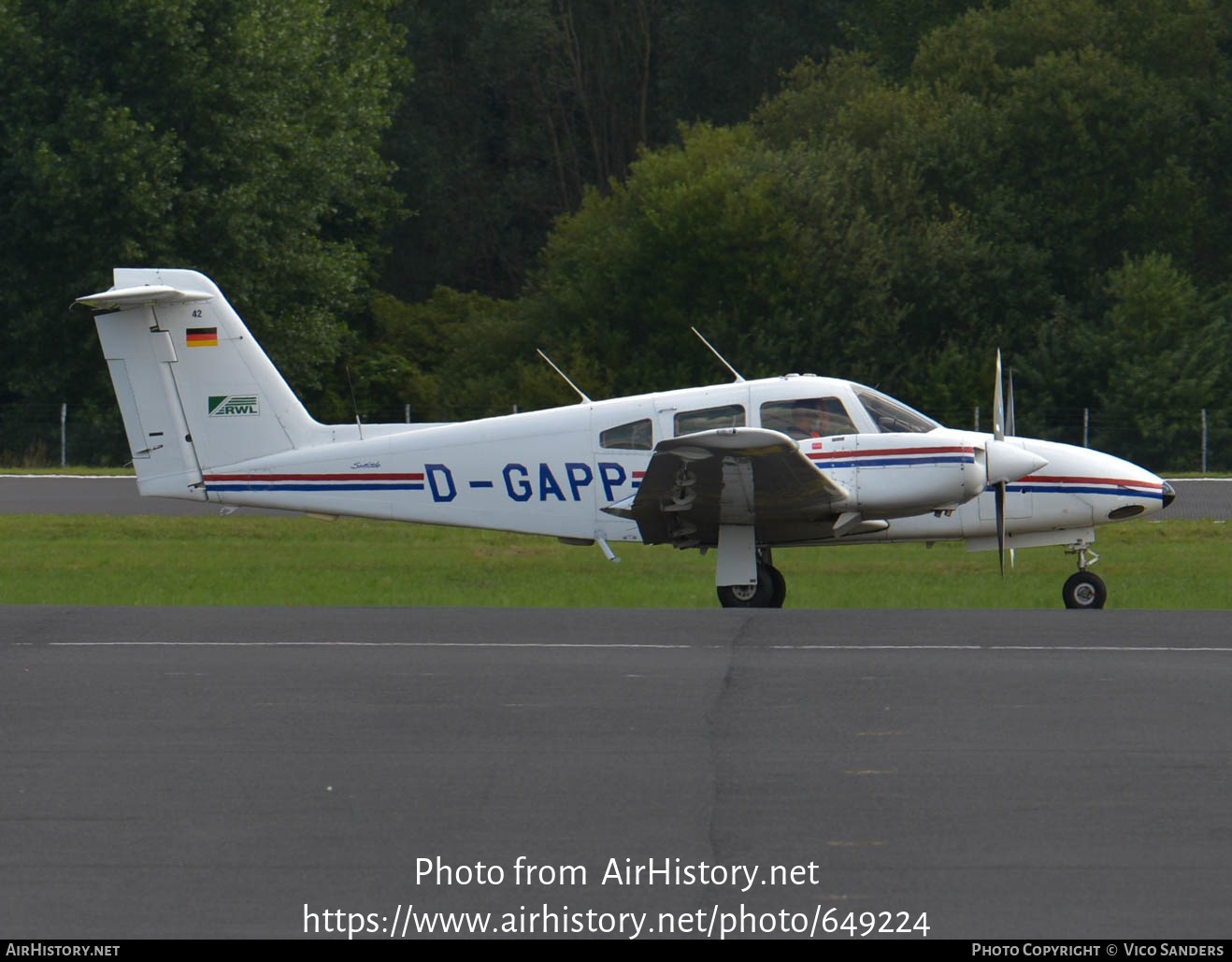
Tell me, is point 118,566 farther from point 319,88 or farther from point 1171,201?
point 1171,201

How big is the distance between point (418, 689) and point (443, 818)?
3320 millimetres

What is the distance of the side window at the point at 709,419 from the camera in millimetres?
15484

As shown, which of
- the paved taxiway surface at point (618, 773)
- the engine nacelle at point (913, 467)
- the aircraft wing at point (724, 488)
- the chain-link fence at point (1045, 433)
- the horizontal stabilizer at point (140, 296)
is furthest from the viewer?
the chain-link fence at point (1045, 433)

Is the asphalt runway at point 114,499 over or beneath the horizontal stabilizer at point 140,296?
beneath

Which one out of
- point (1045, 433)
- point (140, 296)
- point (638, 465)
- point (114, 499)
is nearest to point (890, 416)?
point (638, 465)

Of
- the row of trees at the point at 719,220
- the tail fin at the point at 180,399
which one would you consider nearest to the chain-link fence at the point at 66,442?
the row of trees at the point at 719,220

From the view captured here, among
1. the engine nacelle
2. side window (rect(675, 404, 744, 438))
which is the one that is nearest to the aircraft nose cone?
the engine nacelle

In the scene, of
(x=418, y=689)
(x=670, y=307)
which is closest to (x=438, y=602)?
(x=418, y=689)

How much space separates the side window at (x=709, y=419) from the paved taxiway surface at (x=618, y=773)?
8.36 ft

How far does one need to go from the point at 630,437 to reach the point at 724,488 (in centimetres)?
124

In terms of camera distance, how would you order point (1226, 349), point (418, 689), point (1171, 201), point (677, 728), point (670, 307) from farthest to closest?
point (1171, 201) → point (670, 307) → point (1226, 349) → point (418, 689) → point (677, 728)

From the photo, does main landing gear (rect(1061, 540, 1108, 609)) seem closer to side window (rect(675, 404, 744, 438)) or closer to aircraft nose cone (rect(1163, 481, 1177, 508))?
aircraft nose cone (rect(1163, 481, 1177, 508))

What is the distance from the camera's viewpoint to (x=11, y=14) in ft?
133

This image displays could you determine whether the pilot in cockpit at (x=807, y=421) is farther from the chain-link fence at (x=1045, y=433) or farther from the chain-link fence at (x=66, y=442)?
the chain-link fence at (x=66, y=442)
